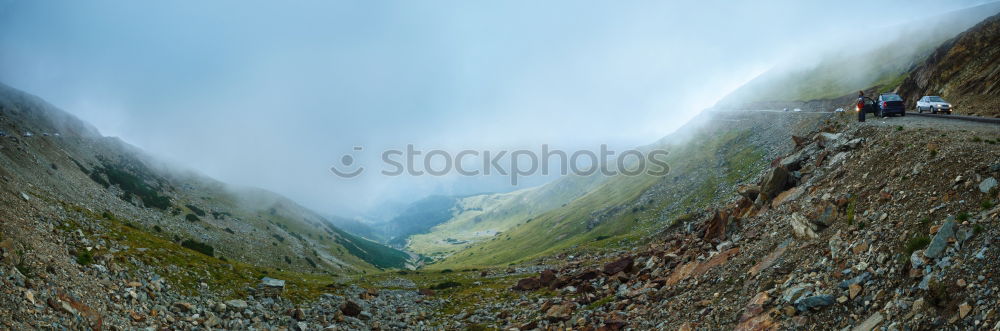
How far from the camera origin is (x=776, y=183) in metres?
36.9

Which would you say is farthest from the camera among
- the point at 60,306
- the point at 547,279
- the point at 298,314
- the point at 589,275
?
the point at 547,279

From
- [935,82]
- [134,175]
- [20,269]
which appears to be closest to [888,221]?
[20,269]

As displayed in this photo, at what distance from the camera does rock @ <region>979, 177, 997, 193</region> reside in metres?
17.3

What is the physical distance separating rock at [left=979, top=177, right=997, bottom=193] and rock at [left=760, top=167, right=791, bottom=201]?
63.1 ft

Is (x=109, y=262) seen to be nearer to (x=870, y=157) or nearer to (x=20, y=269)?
(x=20, y=269)

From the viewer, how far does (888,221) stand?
774 inches

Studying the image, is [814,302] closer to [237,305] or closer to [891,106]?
[237,305]

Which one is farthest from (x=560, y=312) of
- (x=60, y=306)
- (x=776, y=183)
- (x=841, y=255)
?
(x=60, y=306)

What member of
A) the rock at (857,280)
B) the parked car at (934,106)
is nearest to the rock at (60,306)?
the rock at (857,280)

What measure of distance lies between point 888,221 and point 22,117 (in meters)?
183

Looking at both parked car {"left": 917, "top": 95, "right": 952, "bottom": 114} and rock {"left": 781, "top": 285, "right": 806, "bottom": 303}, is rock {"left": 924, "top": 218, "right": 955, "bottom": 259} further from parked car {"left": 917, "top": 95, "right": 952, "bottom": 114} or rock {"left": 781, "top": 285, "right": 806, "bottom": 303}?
parked car {"left": 917, "top": 95, "right": 952, "bottom": 114}

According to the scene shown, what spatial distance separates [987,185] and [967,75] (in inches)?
2448

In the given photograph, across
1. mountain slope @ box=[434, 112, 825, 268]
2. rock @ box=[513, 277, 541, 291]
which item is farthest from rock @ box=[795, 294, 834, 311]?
mountain slope @ box=[434, 112, 825, 268]

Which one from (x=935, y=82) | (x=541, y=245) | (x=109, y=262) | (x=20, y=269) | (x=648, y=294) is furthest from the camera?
(x=541, y=245)
